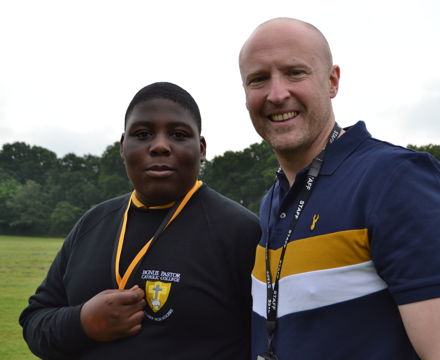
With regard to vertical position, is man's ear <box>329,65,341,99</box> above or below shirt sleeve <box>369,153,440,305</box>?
above

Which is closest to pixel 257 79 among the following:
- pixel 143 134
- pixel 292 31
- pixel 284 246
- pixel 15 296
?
pixel 292 31

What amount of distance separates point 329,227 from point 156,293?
0.96 meters

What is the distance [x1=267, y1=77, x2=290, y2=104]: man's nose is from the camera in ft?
7.64

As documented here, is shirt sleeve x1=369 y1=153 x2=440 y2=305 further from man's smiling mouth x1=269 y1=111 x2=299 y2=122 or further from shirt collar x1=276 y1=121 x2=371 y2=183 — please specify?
man's smiling mouth x1=269 y1=111 x2=299 y2=122

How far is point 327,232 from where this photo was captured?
6.66ft

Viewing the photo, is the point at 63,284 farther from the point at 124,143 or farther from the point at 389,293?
the point at 389,293

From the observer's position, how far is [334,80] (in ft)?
8.25

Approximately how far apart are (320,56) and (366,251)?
100cm

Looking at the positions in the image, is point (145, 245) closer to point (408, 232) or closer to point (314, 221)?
Answer: point (314, 221)

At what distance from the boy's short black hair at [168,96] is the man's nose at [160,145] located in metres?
0.24

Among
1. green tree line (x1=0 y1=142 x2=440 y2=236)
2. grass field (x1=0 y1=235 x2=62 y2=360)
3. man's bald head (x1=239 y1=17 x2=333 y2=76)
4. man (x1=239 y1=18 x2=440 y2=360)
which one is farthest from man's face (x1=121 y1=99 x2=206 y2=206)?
green tree line (x1=0 y1=142 x2=440 y2=236)

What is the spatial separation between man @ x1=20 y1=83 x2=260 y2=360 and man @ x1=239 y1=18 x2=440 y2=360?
19cm

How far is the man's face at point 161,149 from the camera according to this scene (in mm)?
2600

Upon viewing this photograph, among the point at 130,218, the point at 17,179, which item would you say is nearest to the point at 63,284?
the point at 130,218
